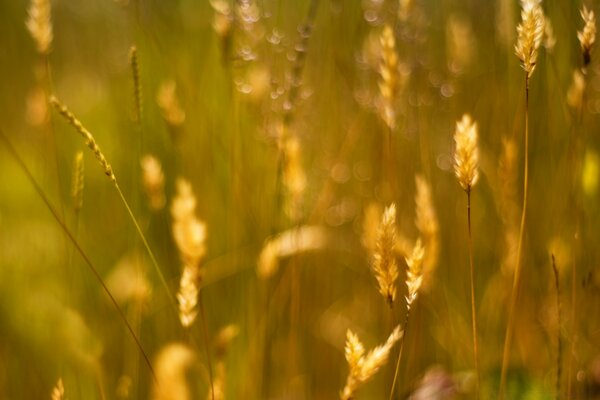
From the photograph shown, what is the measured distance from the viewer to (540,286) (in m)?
1.13

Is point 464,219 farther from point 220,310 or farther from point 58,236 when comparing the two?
point 58,236

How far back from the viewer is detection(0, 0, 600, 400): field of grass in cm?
A: 97

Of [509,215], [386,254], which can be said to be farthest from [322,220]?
[386,254]

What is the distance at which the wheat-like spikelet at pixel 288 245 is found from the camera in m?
0.94

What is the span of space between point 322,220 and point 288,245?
20cm

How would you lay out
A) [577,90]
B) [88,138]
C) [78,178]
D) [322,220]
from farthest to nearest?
[322,220]
[577,90]
[78,178]
[88,138]

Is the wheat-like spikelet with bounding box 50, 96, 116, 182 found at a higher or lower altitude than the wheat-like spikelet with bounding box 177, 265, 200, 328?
higher

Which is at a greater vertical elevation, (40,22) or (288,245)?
(40,22)

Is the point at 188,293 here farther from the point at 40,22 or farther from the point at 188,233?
the point at 40,22

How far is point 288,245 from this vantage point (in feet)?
3.75

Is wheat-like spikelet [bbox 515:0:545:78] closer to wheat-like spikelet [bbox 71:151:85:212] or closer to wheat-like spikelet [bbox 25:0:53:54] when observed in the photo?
wheat-like spikelet [bbox 71:151:85:212]

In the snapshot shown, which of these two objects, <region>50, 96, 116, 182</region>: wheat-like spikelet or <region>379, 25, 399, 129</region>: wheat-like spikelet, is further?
<region>379, 25, 399, 129</region>: wheat-like spikelet

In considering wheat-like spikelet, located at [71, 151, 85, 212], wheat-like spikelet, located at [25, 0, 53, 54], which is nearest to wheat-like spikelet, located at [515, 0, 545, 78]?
wheat-like spikelet, located at [71, 151, 85, 212]

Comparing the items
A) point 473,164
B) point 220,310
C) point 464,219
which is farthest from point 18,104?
point 473,164
